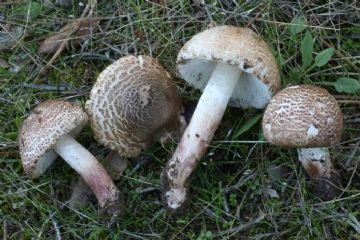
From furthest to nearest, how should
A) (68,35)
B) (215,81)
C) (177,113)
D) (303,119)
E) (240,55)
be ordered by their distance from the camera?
(68,35)
(177,113)
(215,81)
(240,55)
(303,119)

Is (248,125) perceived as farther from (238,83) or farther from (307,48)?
(307,48)

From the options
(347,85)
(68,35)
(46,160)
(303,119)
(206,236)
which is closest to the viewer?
(303,119)

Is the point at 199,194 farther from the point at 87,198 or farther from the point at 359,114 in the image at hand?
the point at 359,114

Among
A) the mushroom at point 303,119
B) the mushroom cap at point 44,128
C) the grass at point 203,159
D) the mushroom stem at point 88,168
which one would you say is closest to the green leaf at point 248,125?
the grass at point 203,159

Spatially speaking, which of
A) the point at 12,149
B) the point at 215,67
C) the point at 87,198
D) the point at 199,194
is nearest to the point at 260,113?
the point at 215,67

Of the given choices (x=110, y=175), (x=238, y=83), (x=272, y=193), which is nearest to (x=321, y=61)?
(x=238, y=83)
